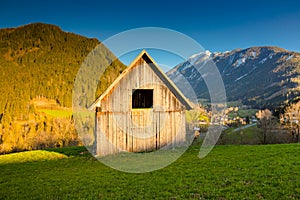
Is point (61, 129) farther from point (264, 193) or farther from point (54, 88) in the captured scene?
point (264, 193)

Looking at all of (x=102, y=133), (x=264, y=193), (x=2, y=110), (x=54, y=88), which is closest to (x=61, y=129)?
(x=2, y=110)

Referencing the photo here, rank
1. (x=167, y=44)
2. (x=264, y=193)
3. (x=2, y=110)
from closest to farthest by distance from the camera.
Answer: (x=264, y=193) < (x=167, y=44) < (x=2, y=110)

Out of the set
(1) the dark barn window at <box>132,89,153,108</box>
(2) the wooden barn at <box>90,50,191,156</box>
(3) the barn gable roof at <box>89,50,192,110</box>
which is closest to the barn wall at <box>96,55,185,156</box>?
(2) the wooden barn at <box>90,50,191,156</box>

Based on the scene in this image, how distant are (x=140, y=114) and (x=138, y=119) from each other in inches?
20.7

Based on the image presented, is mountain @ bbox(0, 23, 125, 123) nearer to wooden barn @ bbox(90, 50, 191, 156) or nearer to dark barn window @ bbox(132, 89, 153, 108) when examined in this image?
dark barn window @ bbox(132, 89, 153, 108)

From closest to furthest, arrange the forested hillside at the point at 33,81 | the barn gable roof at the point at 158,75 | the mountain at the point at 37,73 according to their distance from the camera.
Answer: the barn gable roof at the point at 158,75
the forested hillside at the point at 33,81
the mountain at the point at 37,73

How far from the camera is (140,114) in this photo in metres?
23.4

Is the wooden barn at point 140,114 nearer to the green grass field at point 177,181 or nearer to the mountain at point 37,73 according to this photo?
the green grass field at point 177,181

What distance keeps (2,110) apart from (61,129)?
55.7m

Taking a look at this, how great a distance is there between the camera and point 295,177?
→ 12102 millimetres

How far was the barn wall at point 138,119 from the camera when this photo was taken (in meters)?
22.8

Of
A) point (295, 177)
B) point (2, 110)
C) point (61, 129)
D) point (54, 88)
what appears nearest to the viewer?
point (295, 177)

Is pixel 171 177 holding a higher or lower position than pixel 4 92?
lower

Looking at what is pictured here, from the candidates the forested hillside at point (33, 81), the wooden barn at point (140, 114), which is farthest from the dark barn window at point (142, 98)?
the forested hillside at point (33, 81)
